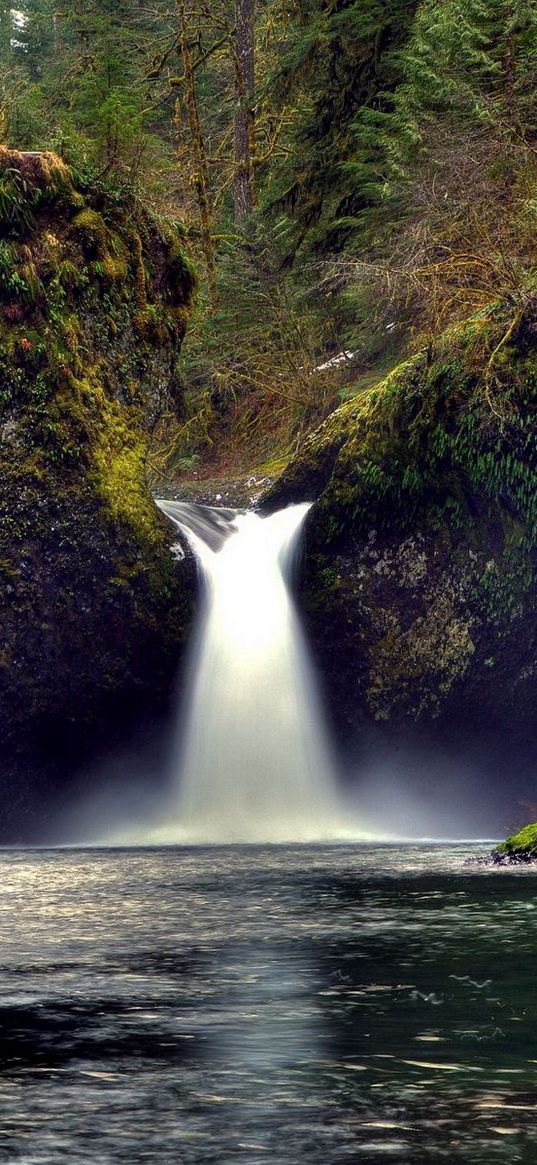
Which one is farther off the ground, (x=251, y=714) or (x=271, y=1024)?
(x=251, y=714)

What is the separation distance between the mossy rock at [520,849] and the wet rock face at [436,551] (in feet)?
15.3

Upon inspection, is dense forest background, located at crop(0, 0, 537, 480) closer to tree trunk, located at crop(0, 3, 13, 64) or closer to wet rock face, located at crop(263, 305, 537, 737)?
wet rock face, located at crop(263, 305, 537, 737)

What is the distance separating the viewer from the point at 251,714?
15094 millimetres

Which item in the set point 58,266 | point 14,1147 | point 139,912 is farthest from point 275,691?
point 14,1147

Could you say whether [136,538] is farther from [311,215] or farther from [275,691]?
[311,215]

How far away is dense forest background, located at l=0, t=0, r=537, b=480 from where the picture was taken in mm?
16875

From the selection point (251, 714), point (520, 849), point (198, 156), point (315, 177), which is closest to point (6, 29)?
point (198, 156)

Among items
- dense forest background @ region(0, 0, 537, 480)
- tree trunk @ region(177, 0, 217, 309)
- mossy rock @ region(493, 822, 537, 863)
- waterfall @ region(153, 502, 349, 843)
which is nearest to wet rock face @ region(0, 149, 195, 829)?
waterfall @ region(153, 502, 349, 843)

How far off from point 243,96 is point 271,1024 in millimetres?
26624

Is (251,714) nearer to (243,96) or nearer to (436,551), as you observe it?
(436,551)

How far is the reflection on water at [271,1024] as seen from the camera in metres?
3.51

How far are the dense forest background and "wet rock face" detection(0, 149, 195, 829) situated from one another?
3.52ft

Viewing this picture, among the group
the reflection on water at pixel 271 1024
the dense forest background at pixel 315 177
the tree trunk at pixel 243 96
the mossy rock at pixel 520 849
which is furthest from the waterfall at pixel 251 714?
the tree trunk at pixel 243 96

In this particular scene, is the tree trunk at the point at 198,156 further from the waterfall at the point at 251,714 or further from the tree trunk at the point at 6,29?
the tree trunk at the point at 6,29
